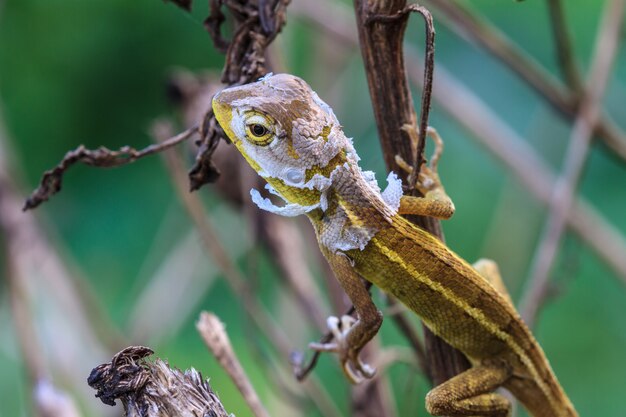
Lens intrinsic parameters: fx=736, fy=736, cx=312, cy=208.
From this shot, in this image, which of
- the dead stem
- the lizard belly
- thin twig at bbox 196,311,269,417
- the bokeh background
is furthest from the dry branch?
the bokeh background

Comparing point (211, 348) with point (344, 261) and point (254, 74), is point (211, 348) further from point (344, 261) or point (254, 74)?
point (254, 74)

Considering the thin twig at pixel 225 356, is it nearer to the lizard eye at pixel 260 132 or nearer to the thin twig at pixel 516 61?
the lizard eye at pixel 260 132

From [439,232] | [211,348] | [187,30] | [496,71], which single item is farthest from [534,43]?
[211,348]

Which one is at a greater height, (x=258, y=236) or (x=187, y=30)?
(x=258, y=236)

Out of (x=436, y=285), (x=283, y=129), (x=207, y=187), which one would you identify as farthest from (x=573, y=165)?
(x=207, y=187)

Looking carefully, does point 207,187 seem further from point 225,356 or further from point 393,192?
point 393,192

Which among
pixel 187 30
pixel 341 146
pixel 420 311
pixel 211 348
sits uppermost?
pixel 341 146
